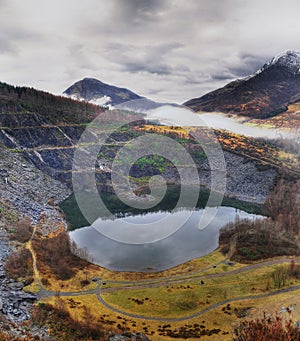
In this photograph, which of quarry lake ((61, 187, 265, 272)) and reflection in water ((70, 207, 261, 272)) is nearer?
reflection in water ((70, 207, 261, 272))

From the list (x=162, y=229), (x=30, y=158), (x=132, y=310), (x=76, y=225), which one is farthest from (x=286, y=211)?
(x=30, y=158)

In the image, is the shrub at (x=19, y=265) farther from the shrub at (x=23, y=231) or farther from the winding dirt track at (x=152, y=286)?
the shrub at (x=23, y=231)

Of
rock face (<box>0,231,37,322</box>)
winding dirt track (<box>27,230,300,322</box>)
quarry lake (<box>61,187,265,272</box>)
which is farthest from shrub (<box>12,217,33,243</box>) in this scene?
rock face (<box>0,231,37,322</box>)

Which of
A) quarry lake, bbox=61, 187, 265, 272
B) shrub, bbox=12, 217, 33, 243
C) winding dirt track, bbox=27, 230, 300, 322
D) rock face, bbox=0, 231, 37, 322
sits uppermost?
shrub, bbox=12, 217, 33, 243

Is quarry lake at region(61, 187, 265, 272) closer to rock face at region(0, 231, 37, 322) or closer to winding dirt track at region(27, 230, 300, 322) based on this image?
winding dirt track at region(27, 230, 300, 322)

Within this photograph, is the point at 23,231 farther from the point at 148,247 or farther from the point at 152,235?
the point at 152,235

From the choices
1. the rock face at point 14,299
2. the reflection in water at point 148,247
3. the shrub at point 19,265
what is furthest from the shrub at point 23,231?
the rock face at point 14,299

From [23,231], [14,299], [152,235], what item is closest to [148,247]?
[152,235]
